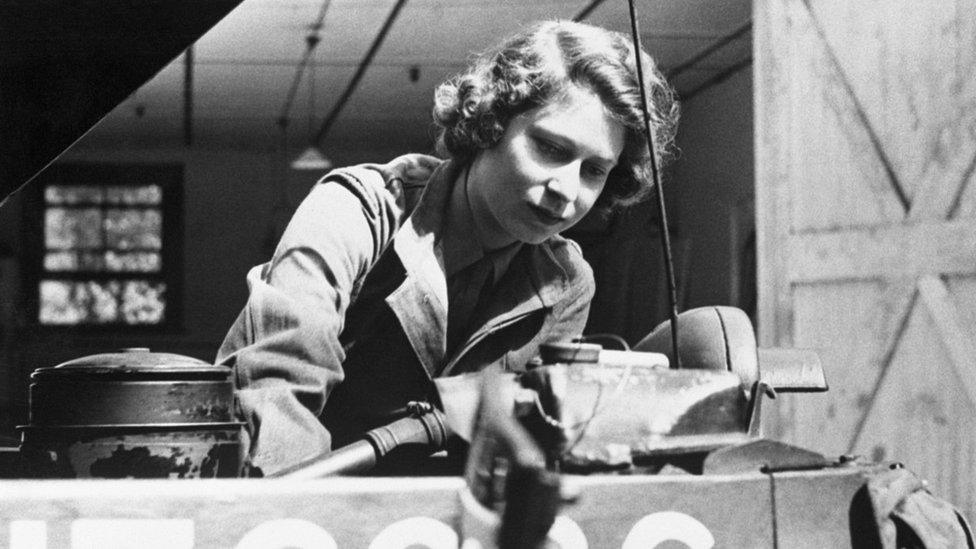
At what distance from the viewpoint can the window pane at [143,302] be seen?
46.6 ft

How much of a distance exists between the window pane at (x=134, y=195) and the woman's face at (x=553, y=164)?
1329 cm

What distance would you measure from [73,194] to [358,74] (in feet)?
16.4

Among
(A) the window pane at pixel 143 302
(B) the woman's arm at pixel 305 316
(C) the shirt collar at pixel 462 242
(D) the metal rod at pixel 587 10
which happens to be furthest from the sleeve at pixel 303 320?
(A) the window pane at pixel 143 302

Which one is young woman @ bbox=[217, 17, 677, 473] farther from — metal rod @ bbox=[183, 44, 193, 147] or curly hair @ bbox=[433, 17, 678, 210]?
metal rod @ bbox=[183, 44, 193, 147]

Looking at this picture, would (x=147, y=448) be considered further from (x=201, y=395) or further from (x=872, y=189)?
(x=872, y=189)

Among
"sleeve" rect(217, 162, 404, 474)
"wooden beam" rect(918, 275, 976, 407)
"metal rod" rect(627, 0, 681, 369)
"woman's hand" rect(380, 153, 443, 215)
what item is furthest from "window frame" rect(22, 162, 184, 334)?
"metal rod" rect(627, 0, 681, 369)

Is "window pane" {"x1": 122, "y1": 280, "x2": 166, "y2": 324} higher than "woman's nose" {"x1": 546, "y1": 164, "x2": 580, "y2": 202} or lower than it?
lower

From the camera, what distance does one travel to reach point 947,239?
4258 millimetres

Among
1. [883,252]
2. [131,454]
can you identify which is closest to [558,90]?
[131,454]

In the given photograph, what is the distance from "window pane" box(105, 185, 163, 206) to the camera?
14383 mm

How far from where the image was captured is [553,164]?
5.90 feet

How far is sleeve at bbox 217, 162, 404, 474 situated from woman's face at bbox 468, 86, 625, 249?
206mm

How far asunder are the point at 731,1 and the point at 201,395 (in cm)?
779

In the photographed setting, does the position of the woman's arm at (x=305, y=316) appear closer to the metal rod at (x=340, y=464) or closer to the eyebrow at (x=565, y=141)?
the metal rod at (x=340, y=464)
